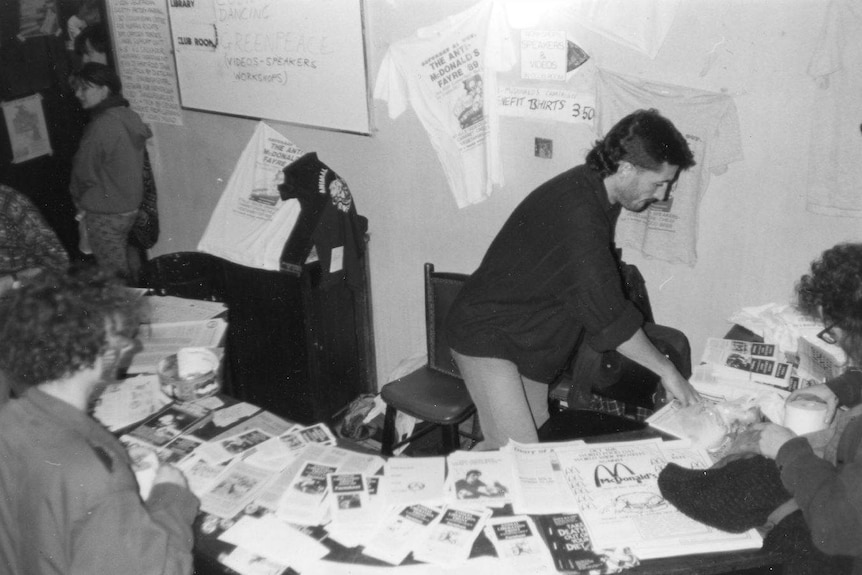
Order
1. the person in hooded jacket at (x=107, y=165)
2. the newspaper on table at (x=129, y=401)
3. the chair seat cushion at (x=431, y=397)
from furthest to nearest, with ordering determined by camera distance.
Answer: the person in hooded jacket at (x=107, y=165), the chair seat cushion at (x=431, y=397), the newspaper on table at (x=129, y=401)

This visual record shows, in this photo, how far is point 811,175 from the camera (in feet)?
8.55

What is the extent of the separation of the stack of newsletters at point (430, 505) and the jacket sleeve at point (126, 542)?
0.79 ft

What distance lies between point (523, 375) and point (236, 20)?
8.56ft

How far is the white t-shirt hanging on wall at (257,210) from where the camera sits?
3598 mm

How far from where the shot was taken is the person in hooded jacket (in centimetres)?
404

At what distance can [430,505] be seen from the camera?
1.85m

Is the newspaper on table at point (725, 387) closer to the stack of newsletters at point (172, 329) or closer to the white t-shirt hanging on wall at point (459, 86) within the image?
the white t-shirt hanging on wall at point (459, 86)

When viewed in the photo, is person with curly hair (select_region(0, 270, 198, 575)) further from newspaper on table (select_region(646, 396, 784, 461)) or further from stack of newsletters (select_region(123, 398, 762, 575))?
newspaper on table (select_region(646, 396, 784, 461))

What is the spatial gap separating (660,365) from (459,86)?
167cm

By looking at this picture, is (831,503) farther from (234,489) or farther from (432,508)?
(234,489)

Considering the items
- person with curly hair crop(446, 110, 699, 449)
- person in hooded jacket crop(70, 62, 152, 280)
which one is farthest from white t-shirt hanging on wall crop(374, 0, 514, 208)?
person in hooded jacket crop(70, 62, 152, 280)

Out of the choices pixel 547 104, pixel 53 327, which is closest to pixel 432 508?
pixel 53 327

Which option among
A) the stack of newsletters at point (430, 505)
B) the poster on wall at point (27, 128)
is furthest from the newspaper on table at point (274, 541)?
the poster on wall at point (27, 128)

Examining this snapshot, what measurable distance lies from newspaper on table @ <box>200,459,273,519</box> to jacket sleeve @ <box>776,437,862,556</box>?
A: 128 centimetres
